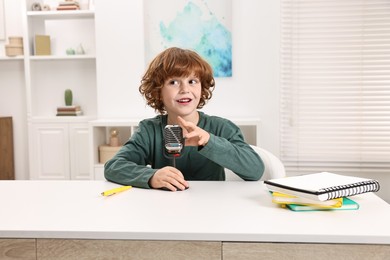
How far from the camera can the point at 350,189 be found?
1.25m

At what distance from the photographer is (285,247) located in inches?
40.2

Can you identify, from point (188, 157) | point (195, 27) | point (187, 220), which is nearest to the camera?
point (187, 220)

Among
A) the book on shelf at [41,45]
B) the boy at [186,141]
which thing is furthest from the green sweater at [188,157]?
the book on shelf at [41,45]

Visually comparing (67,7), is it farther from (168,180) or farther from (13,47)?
(168,180)

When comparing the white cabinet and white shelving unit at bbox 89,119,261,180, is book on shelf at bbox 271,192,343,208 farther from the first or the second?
the white cabinet

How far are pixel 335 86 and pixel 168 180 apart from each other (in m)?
2.70

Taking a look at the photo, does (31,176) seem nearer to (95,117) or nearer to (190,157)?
(95,117)

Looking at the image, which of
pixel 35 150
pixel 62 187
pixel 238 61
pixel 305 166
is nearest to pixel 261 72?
pixel 238 61

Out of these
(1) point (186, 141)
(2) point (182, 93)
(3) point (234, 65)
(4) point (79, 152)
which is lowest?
(4) point (79, 152)

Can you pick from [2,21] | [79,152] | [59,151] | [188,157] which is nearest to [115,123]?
[79,152]

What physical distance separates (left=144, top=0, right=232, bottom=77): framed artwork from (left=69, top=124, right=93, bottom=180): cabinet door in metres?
0.98

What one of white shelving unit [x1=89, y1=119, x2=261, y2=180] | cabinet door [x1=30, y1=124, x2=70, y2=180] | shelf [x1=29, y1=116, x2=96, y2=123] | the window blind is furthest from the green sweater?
cabinet door [x1=30, y1=124, x2=70, y2=180]

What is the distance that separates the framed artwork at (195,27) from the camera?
379cm

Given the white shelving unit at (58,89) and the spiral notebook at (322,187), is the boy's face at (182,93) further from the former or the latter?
the white shelving unit at (58,89)
